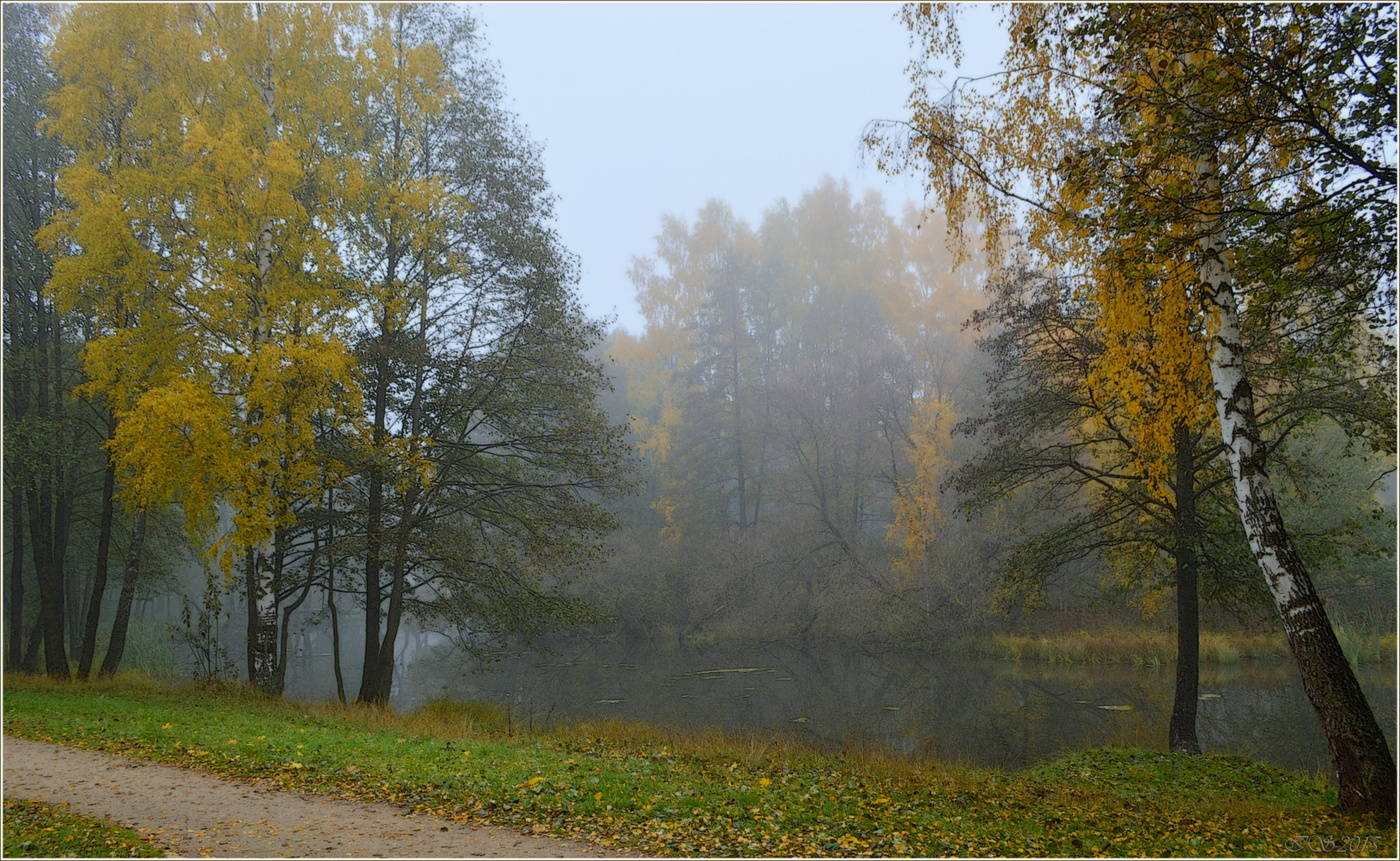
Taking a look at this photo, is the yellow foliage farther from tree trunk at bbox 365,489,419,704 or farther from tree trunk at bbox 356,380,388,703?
tree trunk at bbox 356,380,388,703

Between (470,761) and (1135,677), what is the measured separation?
689 inches

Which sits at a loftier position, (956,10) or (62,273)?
(956,10)

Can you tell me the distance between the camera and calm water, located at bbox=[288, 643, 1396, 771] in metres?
13.9

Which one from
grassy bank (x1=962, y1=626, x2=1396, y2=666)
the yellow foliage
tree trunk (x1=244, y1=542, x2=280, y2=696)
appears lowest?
grassy bank (x1=962, y1=626, x2=1396, y2=666)

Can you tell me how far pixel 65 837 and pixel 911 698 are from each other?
1646 cm

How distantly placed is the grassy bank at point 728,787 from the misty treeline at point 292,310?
10.4 feet

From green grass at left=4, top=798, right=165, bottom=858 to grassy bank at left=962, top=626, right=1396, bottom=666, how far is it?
22.4 metres

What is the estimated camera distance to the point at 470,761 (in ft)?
28.0

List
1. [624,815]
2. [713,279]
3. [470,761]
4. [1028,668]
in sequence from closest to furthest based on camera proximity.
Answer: [624,815] < [470,761] < [1028,668] < [713,279]

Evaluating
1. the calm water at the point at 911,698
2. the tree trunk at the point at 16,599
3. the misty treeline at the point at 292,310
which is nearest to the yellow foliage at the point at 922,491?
the calm water at the point at 911,698

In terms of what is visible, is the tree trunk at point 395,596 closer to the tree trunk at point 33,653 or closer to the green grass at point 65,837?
the tree trunk at point 33,653

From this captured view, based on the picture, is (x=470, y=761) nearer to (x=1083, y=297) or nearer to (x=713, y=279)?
(x=1083, y=297)

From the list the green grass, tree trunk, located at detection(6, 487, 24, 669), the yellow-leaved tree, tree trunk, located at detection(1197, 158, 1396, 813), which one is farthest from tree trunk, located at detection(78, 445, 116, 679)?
tree trunk, located at detection(1197, 158, 1396, 813)

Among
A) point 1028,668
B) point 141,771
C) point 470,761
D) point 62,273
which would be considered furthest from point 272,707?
point 1028,668
